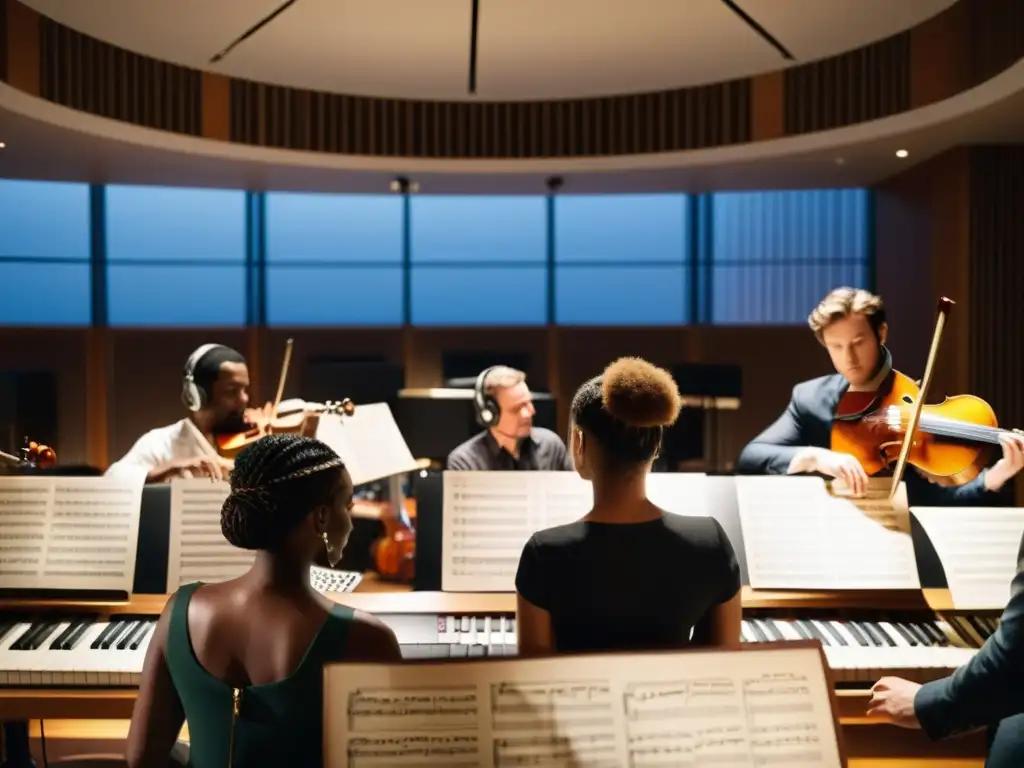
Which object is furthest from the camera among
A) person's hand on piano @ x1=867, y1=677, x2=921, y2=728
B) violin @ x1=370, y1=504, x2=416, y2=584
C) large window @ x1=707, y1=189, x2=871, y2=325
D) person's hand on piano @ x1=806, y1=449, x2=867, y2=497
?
large window @ x1=707, y1=189, x2=871, y2=325

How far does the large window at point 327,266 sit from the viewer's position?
29.4ft

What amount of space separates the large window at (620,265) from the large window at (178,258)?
3166 millimetres

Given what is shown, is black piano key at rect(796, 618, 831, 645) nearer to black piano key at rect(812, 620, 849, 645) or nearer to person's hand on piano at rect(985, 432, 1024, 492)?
black piano key at rect(812, 620, 849, 645)

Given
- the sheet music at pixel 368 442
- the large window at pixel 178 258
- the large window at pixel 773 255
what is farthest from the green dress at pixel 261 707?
the large window at pixel 773 255

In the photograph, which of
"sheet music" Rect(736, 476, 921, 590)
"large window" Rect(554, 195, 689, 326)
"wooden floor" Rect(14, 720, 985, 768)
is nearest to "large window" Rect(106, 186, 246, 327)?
"large window" Rect(554, 195, 689, 326)

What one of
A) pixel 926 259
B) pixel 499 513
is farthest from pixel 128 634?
pixel 926 259

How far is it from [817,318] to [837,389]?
12.3 inches

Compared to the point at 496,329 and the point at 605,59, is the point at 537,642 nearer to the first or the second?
the point at 605,59

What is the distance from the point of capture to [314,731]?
1.57 metres

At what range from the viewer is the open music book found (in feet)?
8.55

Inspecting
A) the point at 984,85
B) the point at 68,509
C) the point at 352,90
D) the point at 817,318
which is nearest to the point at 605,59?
the point at 352,90

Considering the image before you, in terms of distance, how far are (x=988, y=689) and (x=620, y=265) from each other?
7.57 metres

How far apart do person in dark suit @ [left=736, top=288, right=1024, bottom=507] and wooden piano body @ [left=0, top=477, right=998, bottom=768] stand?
0.39 m

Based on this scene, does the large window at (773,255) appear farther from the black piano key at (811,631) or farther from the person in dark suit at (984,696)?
the person in dark suit at (984,696)
